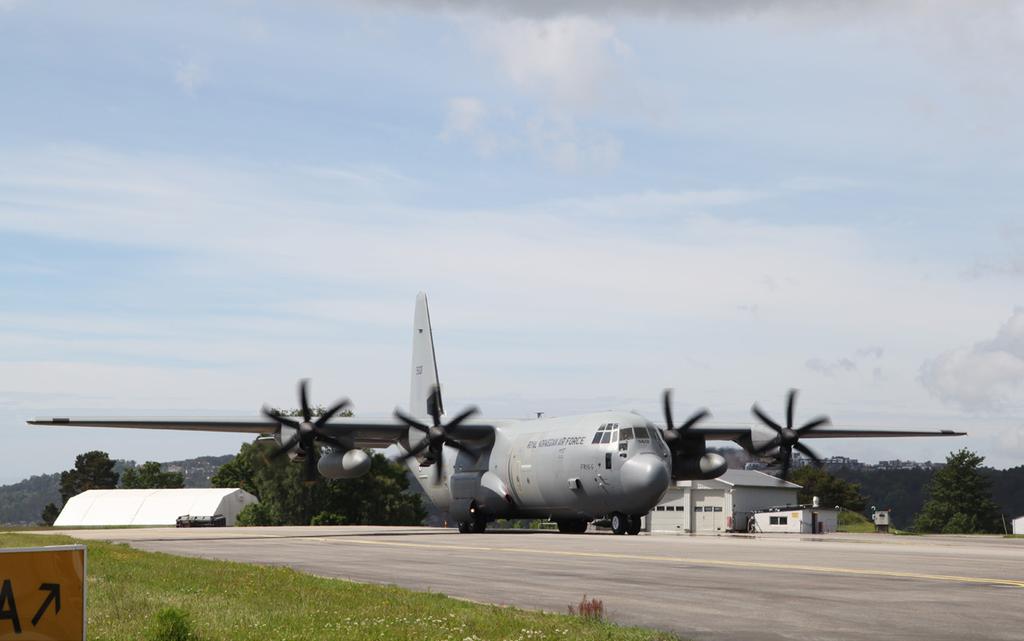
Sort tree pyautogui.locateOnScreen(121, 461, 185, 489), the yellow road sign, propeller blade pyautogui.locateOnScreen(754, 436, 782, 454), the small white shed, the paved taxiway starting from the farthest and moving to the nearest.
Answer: tree pyautogui.locateOnScreen(121, 461, 185, 489) < the small white shed < propeller blade pyautogui.locateOnScreen(754, 436, 782, 454) < the paved taxiway < the yellow road sign

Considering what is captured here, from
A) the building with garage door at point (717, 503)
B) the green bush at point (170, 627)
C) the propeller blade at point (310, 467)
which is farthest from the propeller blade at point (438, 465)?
the green bush at point (170, 627)

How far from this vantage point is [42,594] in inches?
288

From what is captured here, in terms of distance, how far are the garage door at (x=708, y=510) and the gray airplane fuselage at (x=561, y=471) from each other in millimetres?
32252

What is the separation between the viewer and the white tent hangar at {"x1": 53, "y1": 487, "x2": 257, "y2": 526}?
350 feet

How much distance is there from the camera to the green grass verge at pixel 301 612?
488 inches

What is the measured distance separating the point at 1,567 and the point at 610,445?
1428 inches

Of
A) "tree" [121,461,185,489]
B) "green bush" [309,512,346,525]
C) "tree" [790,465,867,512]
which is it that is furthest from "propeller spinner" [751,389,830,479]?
"tree" [121,461,185,489]

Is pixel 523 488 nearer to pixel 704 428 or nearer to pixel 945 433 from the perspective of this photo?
pixel 704 428

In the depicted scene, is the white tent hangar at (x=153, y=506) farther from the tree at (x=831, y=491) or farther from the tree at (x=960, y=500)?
the tree at (x=960, y=500)

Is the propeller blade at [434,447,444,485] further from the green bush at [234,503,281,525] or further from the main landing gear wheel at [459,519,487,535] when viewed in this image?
the green bush at [234,503,281,525]

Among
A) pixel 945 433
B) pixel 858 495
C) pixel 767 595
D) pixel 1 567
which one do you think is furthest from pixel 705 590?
pixel 858 495

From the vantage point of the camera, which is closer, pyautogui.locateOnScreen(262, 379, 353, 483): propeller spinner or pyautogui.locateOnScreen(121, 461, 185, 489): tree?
pyautogui.locateOnScreen(262, 379, 353, 483): propeller spinner

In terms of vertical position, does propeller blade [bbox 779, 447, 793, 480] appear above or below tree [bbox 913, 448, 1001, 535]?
above

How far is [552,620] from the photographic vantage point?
13484mm
